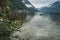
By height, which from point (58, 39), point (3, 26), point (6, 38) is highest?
point (3, 26)

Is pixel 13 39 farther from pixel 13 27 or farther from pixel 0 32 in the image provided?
pixel 0 32

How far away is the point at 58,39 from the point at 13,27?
4987 millimetres

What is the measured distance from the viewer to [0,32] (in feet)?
49.3

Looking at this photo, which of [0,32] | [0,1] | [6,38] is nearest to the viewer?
[0,32]

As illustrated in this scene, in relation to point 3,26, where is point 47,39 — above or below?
below

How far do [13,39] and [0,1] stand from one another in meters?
5.01

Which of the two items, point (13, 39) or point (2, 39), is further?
point (13, 39)

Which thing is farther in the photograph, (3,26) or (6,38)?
(6,38)

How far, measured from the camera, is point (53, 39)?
70.1 ft

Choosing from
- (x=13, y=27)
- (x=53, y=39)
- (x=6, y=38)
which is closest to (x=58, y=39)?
(x=53, y=39)

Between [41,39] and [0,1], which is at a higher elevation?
[0,1]

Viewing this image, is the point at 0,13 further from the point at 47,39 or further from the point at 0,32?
the point at 47,39

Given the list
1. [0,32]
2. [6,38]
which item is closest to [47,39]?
[6,38]

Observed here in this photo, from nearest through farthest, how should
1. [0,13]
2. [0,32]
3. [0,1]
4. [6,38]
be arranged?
[0,32] → [6,38] → [0,13] → [0,1]
